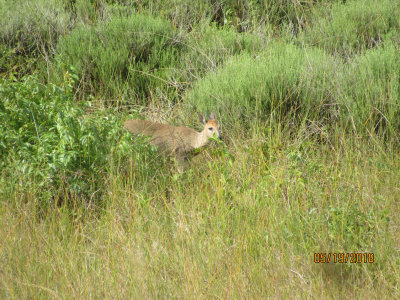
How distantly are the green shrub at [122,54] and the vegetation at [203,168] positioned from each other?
1.3 inches

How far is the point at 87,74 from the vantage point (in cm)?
786

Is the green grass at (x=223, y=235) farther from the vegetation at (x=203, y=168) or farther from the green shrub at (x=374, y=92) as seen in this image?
the green shrub at (x=374, y=92)

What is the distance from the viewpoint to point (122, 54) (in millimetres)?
7945

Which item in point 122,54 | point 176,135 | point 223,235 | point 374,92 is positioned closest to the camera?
point 223,235

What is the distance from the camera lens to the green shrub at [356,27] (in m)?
8.07

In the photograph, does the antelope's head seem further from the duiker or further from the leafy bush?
the leafy bush

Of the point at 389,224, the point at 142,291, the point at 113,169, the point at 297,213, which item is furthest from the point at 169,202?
the point at 389,224

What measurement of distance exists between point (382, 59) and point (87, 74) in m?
4.12

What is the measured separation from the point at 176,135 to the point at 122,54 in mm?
2043

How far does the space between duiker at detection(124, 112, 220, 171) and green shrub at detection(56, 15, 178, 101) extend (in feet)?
3.11

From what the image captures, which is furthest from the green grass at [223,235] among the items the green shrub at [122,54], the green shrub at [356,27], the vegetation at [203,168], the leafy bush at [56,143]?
the green shrub at [356,27]

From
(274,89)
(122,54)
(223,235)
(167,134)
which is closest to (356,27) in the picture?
(274,89)
